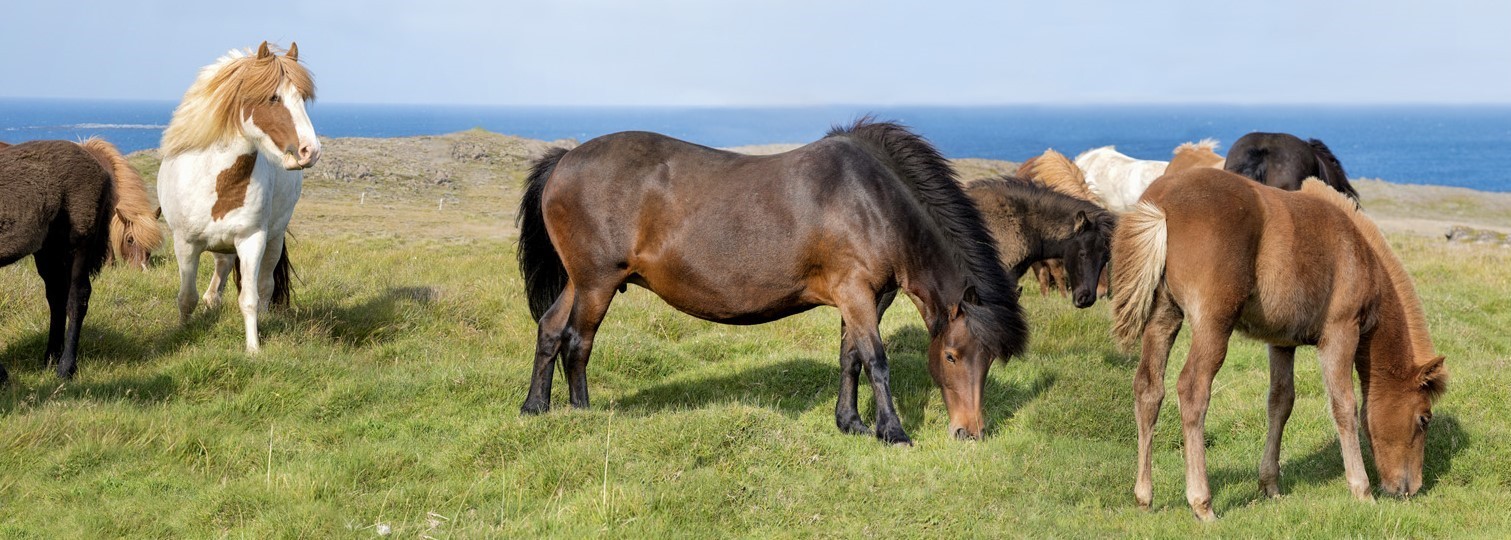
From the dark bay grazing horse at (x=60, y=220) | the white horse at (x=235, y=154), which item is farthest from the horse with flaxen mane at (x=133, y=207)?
the dark bay grazing horse at (x=60, y=220)

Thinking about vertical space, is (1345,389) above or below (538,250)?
below

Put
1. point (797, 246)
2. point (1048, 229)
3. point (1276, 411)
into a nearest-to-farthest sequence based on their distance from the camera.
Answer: point (1276, 411) → point (797, 246) → point (1048, 229)

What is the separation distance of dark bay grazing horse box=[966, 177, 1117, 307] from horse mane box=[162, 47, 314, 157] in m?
5.70

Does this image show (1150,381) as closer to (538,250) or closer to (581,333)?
(581,333)

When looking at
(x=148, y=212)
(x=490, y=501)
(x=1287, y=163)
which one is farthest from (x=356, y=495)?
(x=1287, y=163)

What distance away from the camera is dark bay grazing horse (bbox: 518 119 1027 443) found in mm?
6516

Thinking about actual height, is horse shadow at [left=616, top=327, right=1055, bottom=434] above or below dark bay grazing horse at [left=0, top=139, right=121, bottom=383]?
below

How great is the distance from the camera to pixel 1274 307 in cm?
542

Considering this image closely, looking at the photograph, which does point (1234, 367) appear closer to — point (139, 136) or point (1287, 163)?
point (1287, 163)

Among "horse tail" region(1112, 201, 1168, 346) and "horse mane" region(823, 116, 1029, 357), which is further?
"horse mane" region(823, 116, 1029, 357)

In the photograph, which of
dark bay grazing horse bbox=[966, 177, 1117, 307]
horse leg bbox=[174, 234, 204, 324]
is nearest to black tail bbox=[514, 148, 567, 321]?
horse leg bbox=[174, 234, 204, 324]

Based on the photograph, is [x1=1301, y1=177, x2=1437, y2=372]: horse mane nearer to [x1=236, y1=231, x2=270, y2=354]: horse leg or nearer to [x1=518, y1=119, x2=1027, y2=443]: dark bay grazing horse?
[x1=518, y1=119, x2=1027, y2=443]: dark bay grazing horse

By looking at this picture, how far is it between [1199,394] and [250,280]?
6.27 m

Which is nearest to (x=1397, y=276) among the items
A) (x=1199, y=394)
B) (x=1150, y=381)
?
(x=1199, y=394)
